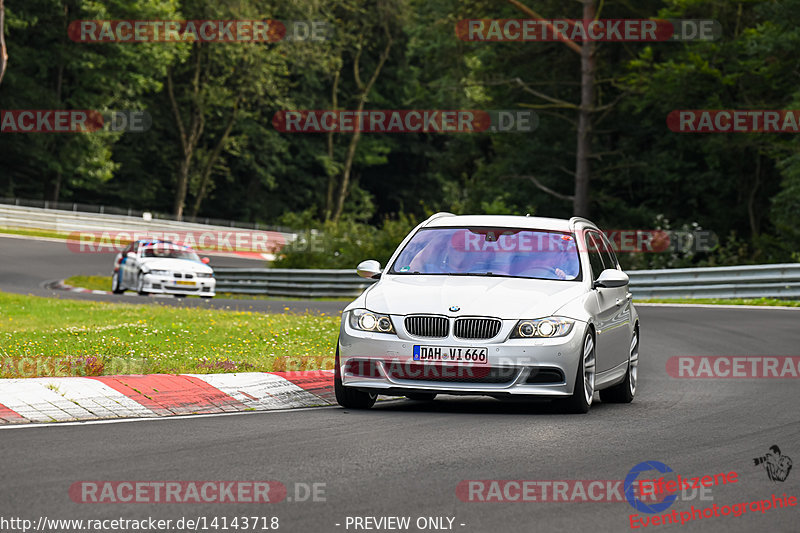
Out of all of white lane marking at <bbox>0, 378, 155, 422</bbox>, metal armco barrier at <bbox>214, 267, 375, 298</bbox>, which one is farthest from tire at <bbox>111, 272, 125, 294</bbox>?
white lane marking at <bbox>0, 378, 155, 422</bbox>

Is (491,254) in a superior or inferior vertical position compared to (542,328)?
superior

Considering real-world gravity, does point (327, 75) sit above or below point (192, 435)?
above

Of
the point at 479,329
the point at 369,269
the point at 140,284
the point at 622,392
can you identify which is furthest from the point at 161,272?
the point at 479,329

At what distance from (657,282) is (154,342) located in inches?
640

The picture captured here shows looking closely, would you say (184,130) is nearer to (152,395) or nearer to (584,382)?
(152,395)

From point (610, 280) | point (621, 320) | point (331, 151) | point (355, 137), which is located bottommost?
point (621, 320)

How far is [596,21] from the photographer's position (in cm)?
3753

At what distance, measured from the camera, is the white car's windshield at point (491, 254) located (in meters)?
→ 11.3

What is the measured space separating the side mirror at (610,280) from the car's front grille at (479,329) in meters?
1.50

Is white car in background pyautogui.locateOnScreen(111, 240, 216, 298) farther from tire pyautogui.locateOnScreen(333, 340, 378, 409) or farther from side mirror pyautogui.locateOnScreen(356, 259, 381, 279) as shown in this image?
tire pyautogui.locateOnScreen(333, 340, 378, 409)

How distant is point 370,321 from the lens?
33.8 ft

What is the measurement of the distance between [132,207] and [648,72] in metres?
43.6

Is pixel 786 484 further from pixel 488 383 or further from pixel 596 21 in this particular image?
pixel 596 21

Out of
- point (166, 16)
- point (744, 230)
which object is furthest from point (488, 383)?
point (166, 16)
